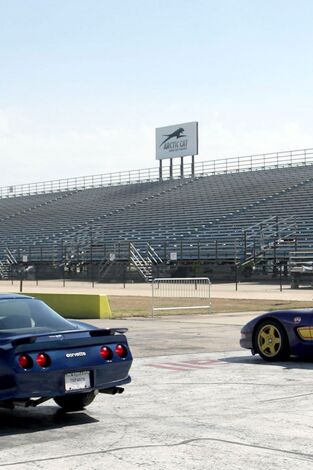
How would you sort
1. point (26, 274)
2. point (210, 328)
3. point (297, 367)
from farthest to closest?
point (26, 274) → point (210, 328) → point (297, 367)

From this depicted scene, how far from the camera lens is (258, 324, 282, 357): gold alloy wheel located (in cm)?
1158

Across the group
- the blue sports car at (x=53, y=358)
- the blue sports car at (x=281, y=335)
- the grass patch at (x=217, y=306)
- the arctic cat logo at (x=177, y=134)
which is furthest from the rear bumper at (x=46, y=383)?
the arctic cat logo at (x=177, y=134)

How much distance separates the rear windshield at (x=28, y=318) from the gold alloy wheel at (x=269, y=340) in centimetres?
437

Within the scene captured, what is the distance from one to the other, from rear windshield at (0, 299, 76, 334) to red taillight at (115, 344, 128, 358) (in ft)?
1.53

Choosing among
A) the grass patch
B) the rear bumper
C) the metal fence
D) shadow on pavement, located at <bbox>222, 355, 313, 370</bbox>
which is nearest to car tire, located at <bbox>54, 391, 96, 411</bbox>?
the rear bumper

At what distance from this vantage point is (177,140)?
2874 inches

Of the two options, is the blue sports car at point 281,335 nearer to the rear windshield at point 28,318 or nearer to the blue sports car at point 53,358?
the blue sports car at point 53,358

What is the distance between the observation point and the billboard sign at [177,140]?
235 ft

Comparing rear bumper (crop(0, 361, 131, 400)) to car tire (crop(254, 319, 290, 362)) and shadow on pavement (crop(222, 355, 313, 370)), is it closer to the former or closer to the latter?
shadow on pavement (crop(222, 355, 313, 370))

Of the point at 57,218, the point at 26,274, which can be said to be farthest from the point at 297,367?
the point at 57,218

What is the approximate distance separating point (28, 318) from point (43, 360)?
0.92m

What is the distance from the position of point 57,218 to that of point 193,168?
39.1 ft

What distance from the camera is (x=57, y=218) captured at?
67.5 metres

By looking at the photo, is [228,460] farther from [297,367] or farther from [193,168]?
[193,168]
